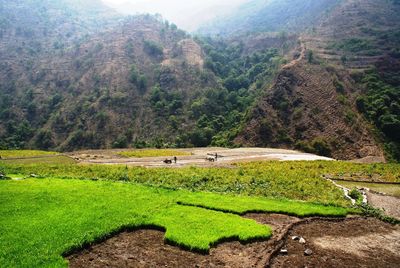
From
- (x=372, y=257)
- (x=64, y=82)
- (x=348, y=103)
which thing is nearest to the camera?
(x=372, y=257)

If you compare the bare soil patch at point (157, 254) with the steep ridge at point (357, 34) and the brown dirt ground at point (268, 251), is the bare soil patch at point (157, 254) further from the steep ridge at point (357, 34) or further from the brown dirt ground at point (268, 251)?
the steep ridge at point (357, 34)

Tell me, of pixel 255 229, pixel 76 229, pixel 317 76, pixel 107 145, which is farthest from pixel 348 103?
pixel 76 229

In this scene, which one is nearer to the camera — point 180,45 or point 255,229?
point 255,229

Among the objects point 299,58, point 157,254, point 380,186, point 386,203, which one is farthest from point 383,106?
point 157,254

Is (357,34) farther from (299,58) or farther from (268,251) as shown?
(268,251)

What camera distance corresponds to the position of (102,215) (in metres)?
18.6

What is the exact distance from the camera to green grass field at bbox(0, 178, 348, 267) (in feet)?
48.7

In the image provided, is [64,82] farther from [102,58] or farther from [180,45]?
[180,45]

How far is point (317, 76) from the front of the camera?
307 feet

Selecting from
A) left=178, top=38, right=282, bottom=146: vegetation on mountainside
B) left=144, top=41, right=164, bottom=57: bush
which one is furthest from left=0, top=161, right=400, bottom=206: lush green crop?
left=144, top=41, right=164, bottom=57: bush

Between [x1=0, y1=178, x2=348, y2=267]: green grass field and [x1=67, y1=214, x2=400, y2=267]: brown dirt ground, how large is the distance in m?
0.54

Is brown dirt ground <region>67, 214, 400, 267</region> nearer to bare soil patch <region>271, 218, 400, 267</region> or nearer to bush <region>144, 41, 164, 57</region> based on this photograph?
bare soil patch <region>271, 218, 400, 267</region>

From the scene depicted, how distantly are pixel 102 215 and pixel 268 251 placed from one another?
8441mm

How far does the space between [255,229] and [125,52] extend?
5097 inches
